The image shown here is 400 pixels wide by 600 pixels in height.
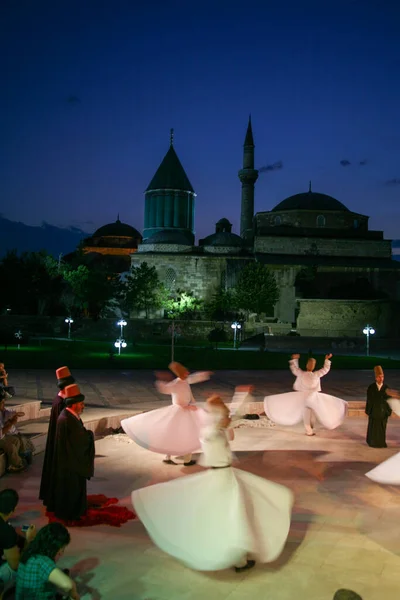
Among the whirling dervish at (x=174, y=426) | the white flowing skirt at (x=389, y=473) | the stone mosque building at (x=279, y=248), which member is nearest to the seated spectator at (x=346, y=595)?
the white flowing skirt at (x=389, y=473)

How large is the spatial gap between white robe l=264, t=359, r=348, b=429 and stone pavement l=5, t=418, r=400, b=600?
1161 mm

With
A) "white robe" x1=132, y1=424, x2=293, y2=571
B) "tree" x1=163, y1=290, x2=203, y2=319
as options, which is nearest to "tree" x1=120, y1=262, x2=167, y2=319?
"tree" x1=163, y1=290, x2=203, y2=319

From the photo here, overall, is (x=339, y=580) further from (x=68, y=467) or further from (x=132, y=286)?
(x=132, y=286)

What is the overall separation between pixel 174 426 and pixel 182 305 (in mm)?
53442

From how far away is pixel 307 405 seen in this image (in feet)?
34.8

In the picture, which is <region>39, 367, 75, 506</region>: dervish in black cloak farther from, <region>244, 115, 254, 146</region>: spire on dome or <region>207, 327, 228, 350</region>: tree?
<region>244, 115, 254, 146</region>: spire on dome

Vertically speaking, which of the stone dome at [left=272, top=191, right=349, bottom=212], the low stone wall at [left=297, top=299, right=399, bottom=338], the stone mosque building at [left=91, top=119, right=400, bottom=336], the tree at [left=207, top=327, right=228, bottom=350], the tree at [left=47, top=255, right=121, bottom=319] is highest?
the stone dome at [left=272, top=191, right=349, bottom=212]

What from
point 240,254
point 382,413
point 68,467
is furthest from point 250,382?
point 240,254

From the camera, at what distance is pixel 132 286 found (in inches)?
2382

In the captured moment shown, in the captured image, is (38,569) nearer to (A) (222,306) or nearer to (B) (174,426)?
(B) (174,426)

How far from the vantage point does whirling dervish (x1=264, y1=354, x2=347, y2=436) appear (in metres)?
10.4

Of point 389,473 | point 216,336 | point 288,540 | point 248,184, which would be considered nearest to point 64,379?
point 288,540

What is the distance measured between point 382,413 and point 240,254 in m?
55.2

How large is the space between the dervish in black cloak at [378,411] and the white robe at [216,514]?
4638 mm
